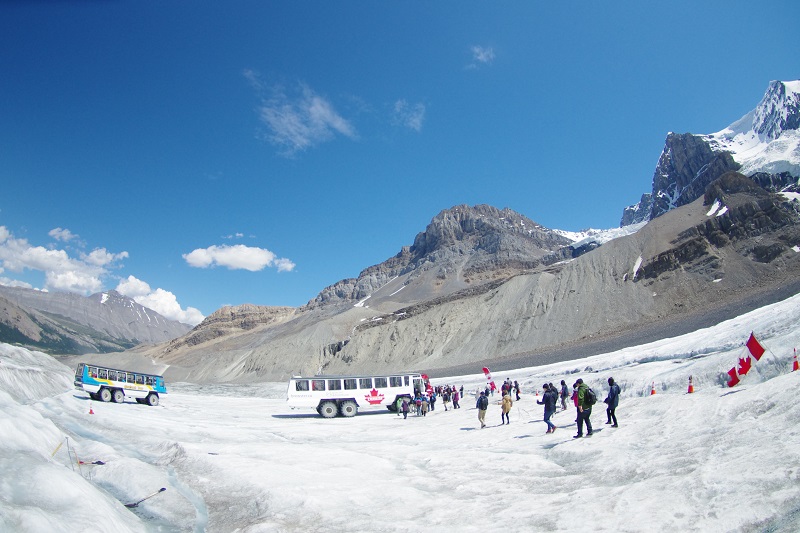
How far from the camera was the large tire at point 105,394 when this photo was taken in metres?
30.9

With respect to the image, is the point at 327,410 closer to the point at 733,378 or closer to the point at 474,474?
the point at 474,474

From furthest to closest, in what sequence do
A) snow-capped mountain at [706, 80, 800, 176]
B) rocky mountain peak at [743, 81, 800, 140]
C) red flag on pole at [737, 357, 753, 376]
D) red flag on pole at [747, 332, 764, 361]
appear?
1. rocky mountain peak at [743, 81, 800, 140]
2. snow-capped mountain at [706, 80, 800, 176]
3. red flag on pole at [737, 357, 753, 376]
4. red flag on pole at [747, 332, 764, 361]

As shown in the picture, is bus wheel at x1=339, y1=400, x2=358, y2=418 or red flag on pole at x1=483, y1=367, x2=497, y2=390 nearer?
bus wheel at x1=339, y1=400, x2=358, y2=418

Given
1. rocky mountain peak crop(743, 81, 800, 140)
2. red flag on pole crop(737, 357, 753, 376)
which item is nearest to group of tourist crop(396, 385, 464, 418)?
red flag on pole crop(737, 357, 753, 376)

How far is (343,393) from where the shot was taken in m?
27.5

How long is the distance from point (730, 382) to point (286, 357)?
9235cm

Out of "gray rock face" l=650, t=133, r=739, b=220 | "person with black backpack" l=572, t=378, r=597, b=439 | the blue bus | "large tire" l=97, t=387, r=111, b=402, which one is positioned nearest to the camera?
"person with black backpack" l=572, t=378, r=597, b=439

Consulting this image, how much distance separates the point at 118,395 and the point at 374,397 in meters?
17.6

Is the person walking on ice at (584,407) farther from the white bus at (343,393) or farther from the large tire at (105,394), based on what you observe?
the large tire at (105,394)

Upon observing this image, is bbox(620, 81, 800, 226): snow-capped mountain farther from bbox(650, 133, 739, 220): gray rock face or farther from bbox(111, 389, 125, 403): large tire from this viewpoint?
bbox(111, 389, 125, 403): large tire

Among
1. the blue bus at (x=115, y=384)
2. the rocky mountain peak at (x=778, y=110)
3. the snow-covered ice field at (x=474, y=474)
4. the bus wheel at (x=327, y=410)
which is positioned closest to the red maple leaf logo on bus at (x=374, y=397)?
the bus wheel at (x=327, y=410)

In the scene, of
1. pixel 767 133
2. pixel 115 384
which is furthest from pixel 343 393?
pixel 767 133

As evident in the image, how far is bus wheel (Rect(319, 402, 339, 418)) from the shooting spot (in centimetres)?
2717

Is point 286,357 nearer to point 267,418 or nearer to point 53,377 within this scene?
point 53,377
